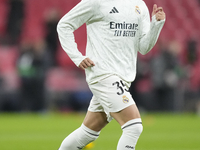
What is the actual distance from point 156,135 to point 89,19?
17.0ft

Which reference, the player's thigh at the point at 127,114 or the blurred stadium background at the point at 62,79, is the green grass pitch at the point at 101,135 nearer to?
the blurred stadium background at the point at 62,79

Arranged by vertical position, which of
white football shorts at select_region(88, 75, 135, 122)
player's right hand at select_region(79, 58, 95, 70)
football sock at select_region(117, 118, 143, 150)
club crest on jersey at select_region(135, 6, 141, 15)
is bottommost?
football sock at select_region(117, 118, 143, 150)

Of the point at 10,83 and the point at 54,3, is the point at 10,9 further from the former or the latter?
the point at 10,83

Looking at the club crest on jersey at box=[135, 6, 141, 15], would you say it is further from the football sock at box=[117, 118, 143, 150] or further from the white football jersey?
the football sock at box=[117, 118, 143, 150]

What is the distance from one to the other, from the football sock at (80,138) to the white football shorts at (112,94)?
13.6 inches

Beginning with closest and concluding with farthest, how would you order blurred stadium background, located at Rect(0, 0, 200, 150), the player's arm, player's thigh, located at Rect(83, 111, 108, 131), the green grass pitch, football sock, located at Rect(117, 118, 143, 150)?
football sock, located at Rect(117, 118, 143, 150)
the player's arm
player's thigh, located at Rect(83, 111, 108, 131)
the green grass pitch
blurred stadium background, located at Rect(0, 0, 200, 150)

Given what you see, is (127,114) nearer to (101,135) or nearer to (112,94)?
(112,94)

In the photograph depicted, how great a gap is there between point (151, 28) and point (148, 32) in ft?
0.22

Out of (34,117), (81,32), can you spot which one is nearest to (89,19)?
(34,117)

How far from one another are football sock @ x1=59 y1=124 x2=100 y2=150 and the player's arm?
1043mm

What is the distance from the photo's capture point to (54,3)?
18.0m

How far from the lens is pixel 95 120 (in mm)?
5070

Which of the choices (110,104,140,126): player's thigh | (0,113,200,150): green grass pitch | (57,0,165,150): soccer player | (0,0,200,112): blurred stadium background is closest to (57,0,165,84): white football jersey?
(57,0,165,150): soccer player

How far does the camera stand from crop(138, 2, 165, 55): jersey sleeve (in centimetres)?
496
